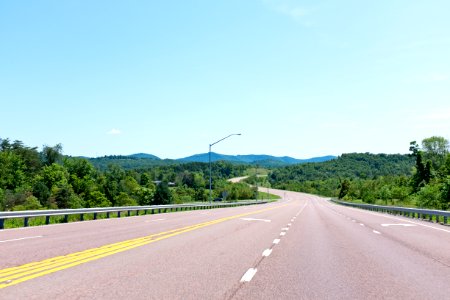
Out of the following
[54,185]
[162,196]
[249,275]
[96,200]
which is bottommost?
[96,200]

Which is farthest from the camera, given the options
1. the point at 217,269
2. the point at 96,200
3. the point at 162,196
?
the point at 162,196

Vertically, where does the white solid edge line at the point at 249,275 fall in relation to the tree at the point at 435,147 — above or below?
below

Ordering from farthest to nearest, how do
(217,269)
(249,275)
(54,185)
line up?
(54,185) < (217,269) < (249,275)

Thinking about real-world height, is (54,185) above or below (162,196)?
above

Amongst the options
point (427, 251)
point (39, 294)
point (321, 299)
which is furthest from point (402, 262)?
point (39, 294)

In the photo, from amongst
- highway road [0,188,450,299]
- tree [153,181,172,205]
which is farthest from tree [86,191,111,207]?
highway road [0,188,450,299]

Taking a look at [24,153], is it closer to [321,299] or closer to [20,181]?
[20,181]

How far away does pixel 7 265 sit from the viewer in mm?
10266

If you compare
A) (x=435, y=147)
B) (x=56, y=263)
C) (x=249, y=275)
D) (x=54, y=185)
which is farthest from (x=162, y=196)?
(x=249, y=275)

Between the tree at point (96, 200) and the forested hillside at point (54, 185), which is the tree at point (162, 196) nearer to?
the forested hillside at point (54, 185)

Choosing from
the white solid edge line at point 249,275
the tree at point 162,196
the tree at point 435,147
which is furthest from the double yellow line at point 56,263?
the tree at point 435,147

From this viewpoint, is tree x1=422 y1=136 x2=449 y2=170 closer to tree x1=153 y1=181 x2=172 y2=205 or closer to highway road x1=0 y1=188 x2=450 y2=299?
tree x1=153 y1=181 x2=172 y2=205

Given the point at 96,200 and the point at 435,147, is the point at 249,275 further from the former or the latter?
the point at 435,147

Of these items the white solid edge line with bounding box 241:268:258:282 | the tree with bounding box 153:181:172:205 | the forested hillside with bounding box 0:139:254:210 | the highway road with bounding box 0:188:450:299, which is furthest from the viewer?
the tree with bounding box 153:181:172:205
